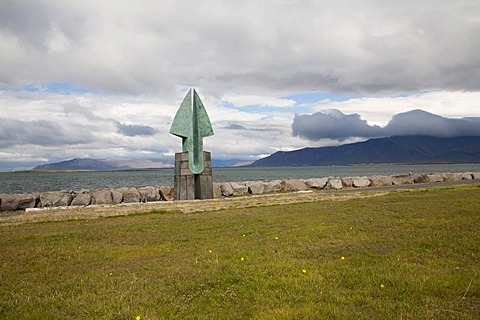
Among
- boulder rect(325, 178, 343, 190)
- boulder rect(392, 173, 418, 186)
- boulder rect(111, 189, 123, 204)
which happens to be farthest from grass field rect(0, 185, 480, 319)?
boulder rect(392, 173, 418, 186)

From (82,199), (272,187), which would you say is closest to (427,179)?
(272,187)

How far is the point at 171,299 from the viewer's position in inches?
233

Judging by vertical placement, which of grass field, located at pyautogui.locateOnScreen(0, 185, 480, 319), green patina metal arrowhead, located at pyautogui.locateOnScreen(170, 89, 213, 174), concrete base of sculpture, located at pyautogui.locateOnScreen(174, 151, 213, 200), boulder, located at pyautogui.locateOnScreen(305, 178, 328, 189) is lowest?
grass field, located at pyautogui.locateOnScreen(0, 185, 480, 319)

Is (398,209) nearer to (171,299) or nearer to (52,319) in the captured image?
(171,299)

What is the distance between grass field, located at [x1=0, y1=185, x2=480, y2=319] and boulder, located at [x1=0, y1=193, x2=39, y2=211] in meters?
13.5

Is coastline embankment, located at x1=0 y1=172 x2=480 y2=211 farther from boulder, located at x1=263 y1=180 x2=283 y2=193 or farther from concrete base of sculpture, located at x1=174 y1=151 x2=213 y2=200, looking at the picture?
concrete base of sculpture, located at x1=174 y1=151 x2=213 y2=200

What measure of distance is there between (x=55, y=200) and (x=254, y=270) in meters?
22.9

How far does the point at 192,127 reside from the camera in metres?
25.8

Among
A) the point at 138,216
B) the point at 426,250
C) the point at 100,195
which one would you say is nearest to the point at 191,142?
the point at 100,195

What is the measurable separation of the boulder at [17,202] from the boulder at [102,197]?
3.50 m

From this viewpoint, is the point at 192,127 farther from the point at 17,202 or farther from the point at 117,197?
the point at 17,202

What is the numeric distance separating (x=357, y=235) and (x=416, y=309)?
4831mm

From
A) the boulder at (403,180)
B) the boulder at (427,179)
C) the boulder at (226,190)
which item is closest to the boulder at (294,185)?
the boulder at (226,190)

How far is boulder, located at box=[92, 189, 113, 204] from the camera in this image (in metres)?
27.8
